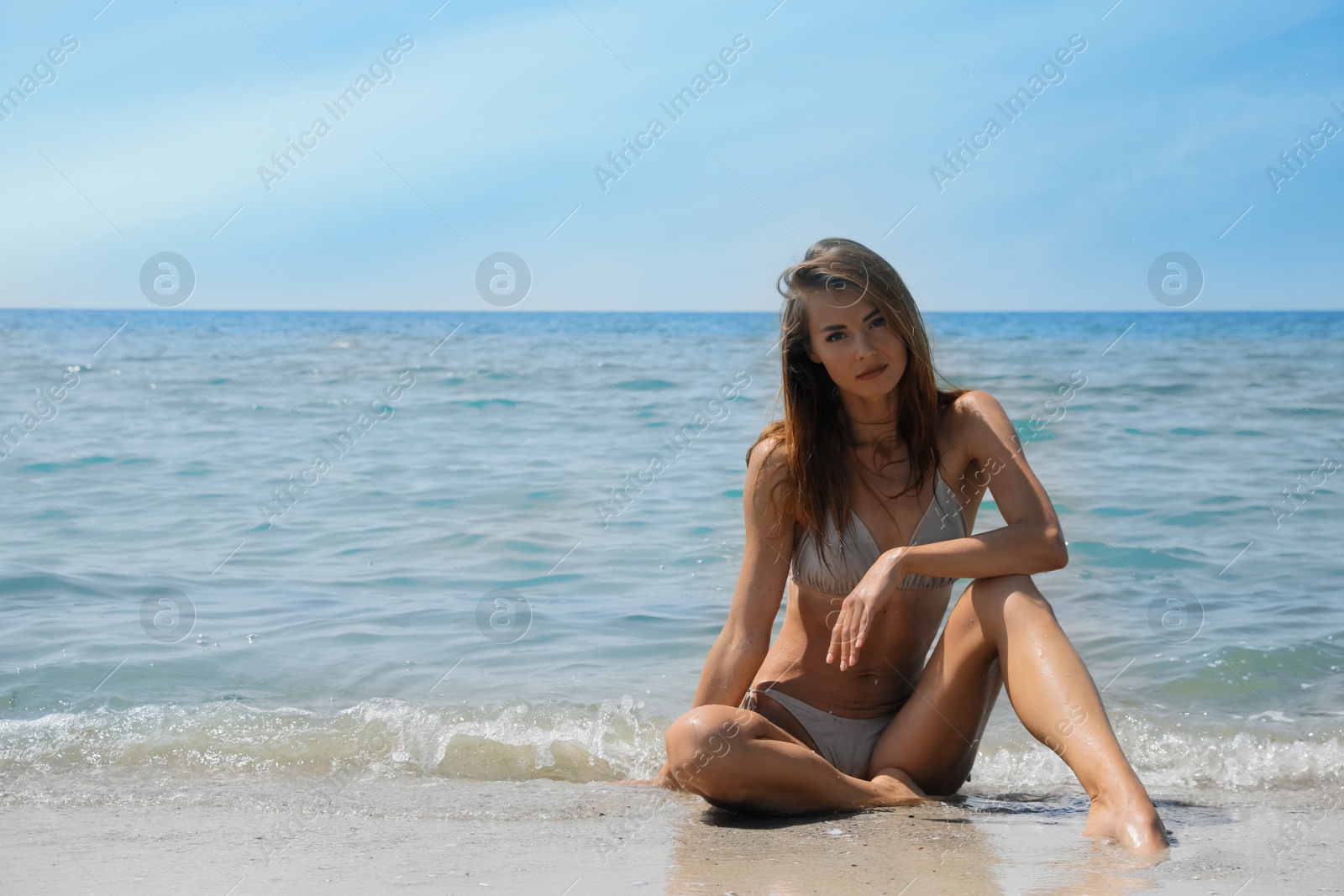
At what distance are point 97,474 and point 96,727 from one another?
574cm

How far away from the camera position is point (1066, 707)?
2.71 meters

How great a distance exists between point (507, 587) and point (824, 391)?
311cm

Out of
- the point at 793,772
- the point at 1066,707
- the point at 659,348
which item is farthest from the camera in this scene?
the point at 659,348

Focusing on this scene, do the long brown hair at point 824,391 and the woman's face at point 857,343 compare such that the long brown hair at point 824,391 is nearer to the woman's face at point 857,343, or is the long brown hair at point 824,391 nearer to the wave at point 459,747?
the woman's face at point 857,343

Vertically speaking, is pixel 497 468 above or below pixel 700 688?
above

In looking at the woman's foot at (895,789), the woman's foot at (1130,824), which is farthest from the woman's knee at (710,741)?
the woman's foot at (1130,824)

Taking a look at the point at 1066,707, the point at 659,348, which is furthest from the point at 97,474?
the point at 659,348

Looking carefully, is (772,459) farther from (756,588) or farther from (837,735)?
(837,735)

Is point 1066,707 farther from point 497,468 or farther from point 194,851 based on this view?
point 497,468

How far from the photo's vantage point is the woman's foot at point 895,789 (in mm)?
3039

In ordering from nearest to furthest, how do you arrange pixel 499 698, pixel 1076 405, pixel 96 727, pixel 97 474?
pixel 96 727
pixel 499 698
pixel 97 474
pixel 1076 405

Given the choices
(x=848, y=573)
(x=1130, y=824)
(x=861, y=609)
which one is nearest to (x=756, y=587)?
(x=848, y=573)

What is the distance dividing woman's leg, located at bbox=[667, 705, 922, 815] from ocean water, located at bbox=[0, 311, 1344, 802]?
2.80 ft

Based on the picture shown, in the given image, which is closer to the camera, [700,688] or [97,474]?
[700,688]
